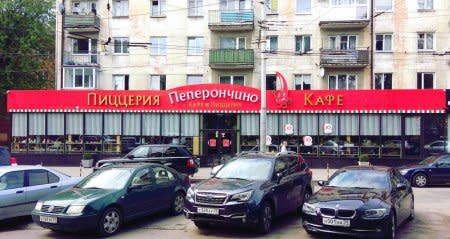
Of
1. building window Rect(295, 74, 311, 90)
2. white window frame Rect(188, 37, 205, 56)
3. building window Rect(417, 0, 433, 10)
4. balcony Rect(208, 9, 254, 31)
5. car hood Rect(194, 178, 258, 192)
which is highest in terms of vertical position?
building window Rect(417, 0, 433, 10)

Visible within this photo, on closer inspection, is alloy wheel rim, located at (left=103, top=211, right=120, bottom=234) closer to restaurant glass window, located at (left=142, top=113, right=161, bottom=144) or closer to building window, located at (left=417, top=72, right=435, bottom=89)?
restaurant glass window, located at (left=142, top=113, right=161, bottom=144)

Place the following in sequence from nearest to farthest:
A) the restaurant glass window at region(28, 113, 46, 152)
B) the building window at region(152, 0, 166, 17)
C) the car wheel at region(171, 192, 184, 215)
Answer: the car wheel at region(171, 192, 184, 215) → the restaurant glass window at region(28, 113, 46, 152) → the building window at region(152, 0, 166, 17)

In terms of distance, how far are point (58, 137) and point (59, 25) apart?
10.8m

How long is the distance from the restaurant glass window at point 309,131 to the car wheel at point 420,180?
8384 mm

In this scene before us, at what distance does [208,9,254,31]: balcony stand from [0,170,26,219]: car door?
24.2m

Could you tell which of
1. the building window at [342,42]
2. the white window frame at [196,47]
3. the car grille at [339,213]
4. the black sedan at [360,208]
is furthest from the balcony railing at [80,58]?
the car grille at [339,213]

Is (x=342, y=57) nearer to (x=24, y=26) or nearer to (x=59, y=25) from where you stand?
(x=59, y=25)

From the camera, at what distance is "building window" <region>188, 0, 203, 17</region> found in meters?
35.5

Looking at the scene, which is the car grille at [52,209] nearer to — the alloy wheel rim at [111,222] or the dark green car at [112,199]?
the dark green car at [112,199]

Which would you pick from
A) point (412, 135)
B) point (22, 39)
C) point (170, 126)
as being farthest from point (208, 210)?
point (22, 39)

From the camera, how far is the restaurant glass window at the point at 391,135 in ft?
90.4

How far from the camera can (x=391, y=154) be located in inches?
1090

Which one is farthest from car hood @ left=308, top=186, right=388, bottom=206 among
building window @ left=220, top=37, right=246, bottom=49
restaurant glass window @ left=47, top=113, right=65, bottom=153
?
building window @ left=220, top=37, right=246, bottom=49

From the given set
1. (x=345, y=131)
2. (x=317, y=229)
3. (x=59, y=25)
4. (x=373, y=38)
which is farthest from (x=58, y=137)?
(x=317, y=229)
